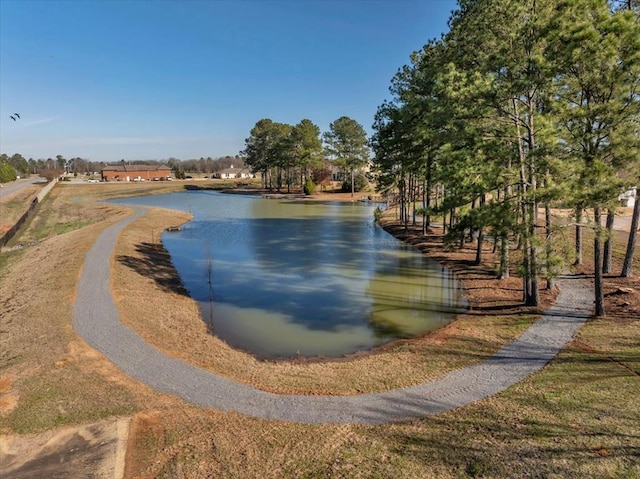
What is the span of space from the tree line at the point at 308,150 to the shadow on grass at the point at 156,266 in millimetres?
39627

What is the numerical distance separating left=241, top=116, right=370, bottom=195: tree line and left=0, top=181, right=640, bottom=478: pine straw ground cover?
1976 inches

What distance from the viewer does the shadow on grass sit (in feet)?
65.4

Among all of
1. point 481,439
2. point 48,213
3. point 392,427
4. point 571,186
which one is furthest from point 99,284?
point 48,213

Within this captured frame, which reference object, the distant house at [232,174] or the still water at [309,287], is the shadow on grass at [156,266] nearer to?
the still water at [309,287]

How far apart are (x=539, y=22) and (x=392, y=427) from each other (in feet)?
36.2

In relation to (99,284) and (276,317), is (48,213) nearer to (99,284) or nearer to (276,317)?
(99,284)

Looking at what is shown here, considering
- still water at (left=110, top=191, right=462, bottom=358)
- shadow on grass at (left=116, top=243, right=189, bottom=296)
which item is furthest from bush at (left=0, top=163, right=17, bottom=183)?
shadow on grass at (left=116, top=243, right=189, bottom=296)

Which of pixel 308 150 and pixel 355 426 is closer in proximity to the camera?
pixel 355 426

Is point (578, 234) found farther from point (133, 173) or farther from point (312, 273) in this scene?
point (133, 173)

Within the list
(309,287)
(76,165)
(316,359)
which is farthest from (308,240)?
(76,165)

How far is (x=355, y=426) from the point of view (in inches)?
323

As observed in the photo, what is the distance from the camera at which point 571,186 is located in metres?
11.3

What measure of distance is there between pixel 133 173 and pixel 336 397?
407ft

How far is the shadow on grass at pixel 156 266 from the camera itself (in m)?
19.9
